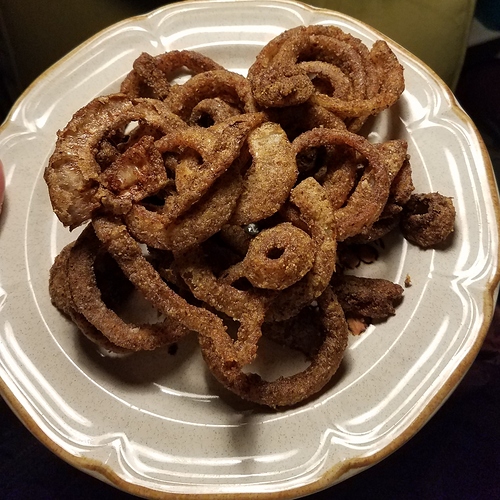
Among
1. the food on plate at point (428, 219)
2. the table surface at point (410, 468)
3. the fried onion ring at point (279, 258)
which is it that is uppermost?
the fried onion ring at point (279, 258)

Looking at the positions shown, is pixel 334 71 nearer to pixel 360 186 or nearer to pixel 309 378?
pixel 360 186

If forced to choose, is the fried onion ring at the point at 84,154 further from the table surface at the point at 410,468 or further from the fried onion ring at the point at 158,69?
the table surface at the point at 410,468

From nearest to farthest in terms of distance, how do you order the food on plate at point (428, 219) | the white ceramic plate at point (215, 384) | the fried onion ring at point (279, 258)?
the fried onion ring at point (279, 258), the white ceramic plate at point (215, 384), the food on plate at point (428, 219)

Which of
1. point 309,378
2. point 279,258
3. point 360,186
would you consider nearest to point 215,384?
point 309,378

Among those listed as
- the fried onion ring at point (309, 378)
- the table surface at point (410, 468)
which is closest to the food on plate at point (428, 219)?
the fried onion ring at point (309, 378)

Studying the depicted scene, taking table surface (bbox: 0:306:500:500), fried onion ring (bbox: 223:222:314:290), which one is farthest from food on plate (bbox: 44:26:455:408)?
table surface (bbox: 0:306:500:500)

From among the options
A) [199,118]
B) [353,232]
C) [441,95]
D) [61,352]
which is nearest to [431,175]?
[441,95]

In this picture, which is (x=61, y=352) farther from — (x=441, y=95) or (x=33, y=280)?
(x=441, y=95)
